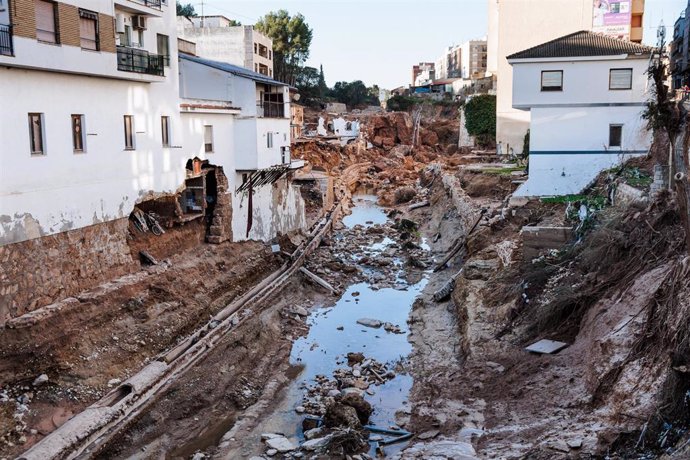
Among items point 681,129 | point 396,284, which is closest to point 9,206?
point 681,129

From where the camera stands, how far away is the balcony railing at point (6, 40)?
16.7m

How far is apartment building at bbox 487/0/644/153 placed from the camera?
48594 mm

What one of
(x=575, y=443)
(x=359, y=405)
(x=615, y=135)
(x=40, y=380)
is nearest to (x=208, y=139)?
(x=40, y=380)

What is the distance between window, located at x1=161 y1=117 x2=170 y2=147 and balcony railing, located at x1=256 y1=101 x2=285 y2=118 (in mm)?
6150

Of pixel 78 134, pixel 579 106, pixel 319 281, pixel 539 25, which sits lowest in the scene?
pixel 319 281

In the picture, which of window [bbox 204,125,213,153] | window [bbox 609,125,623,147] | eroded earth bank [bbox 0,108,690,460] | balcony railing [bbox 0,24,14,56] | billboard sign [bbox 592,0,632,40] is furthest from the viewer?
billboard sign [bbox 592,0,632,40]

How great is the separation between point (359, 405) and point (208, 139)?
14.9 m

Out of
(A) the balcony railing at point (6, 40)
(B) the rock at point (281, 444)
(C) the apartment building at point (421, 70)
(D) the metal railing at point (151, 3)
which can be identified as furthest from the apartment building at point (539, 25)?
(C) the apartment building at point (421, 70)

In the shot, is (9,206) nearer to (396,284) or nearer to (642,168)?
(396,284)

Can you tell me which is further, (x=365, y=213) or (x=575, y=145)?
(x=365, y=213)

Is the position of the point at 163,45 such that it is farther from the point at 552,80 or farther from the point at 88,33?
the point at 552,80

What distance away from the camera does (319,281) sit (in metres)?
29.5

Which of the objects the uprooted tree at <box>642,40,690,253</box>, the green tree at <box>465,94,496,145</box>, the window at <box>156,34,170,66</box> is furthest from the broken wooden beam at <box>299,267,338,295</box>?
the green tree at <box>465,94,496,145</box>

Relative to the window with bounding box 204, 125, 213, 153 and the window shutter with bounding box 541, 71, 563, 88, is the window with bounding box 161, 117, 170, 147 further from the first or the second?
the window shutter with bounding box 541, 71, 563, 88
